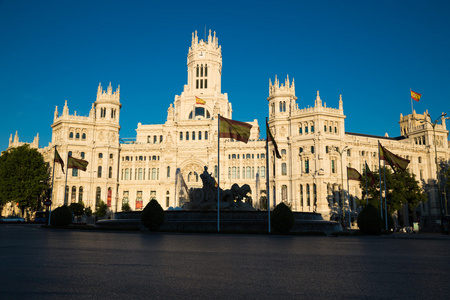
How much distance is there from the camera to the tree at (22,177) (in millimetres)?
77938

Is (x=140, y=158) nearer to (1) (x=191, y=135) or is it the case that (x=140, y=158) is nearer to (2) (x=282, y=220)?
(1) (x=191, y=135)

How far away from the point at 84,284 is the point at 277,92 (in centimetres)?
8020

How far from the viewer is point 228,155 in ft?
290

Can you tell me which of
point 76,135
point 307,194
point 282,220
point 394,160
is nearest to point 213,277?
point 282,220

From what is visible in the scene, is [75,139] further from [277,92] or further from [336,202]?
[336,202]

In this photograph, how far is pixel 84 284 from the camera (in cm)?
870

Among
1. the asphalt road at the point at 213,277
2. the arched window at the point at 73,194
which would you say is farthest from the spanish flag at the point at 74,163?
the asphalt road at the point at 213,277

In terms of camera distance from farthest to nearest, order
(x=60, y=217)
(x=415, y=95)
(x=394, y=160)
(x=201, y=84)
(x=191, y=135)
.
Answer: (x=201, y=84) → (x=191, y=135) → (x=415, y=95) → (x=394, y=160) → (x=60, y=217)


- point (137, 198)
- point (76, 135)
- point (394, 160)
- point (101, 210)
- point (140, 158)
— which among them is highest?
point (76, 135)

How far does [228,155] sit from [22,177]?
144 feet

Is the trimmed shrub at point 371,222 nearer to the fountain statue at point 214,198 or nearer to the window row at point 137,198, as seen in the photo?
the fountain statue at point 214,198

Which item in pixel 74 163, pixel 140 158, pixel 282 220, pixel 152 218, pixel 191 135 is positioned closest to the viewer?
pixel 282 220

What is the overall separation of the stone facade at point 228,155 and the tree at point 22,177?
3941 mm

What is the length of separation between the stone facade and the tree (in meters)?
3.94
